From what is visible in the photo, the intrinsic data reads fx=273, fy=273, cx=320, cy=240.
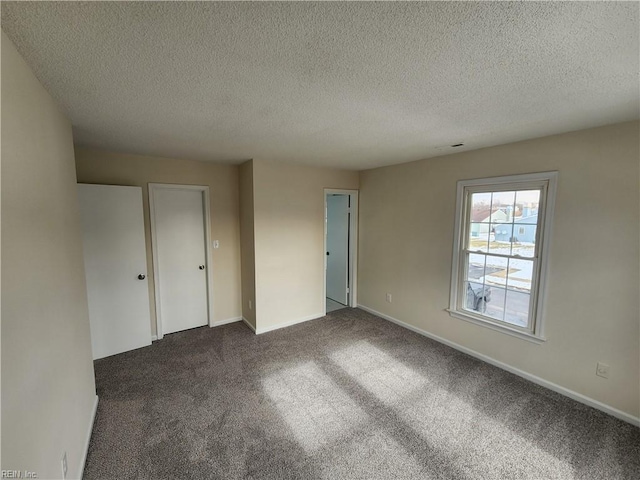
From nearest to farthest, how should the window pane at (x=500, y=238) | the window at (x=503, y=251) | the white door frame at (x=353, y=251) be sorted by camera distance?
the window at (x=503, y=251), the window pane at (x=500, y=238), the white door frame at (x=353, y=251)

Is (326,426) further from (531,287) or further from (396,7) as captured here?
(396,7)

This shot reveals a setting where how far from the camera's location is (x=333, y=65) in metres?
1.31

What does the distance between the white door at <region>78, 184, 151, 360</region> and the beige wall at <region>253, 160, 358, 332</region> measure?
1.35m

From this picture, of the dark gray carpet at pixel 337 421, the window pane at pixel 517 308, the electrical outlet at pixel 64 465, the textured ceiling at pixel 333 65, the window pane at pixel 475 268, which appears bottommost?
the dark gray carpet at pixel 337 421

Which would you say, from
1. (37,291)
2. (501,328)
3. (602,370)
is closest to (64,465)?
(37,291)

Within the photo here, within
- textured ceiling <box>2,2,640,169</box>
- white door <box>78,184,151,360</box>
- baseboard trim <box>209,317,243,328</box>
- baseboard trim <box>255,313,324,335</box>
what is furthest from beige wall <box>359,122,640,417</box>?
white door <box>78,184,151,360</box>

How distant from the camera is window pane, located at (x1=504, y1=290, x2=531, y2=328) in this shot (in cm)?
268

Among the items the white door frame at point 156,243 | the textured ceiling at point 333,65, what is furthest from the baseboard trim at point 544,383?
the white door frame at point 156,243

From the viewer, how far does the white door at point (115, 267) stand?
292 centimetres

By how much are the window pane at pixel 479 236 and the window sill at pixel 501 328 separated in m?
0.78

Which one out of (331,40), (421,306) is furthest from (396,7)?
(421,306)

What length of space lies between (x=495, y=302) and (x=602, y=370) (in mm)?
908

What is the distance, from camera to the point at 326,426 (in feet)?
6.75

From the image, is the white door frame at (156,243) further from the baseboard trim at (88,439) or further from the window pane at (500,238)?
the window pane at (500,238)
